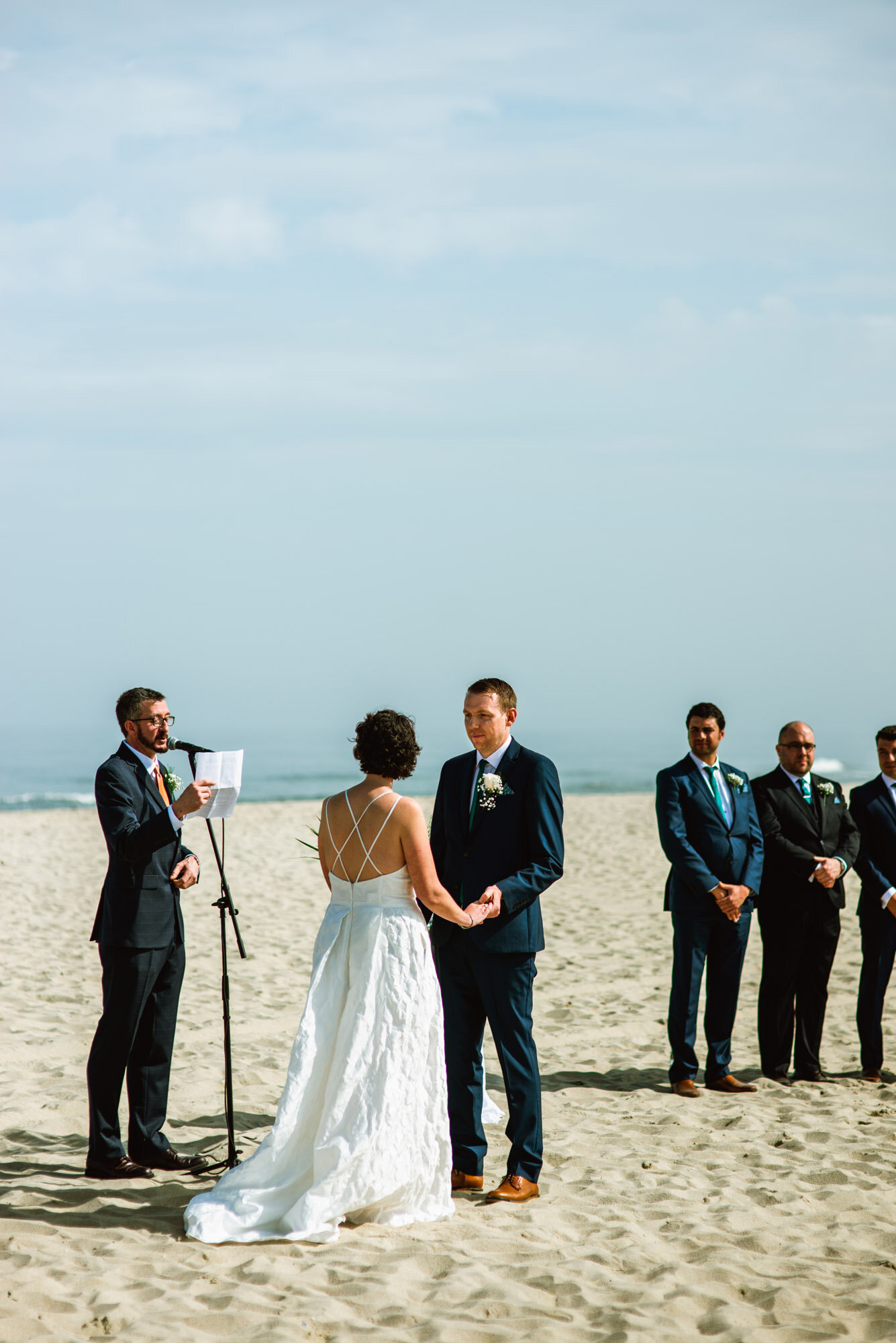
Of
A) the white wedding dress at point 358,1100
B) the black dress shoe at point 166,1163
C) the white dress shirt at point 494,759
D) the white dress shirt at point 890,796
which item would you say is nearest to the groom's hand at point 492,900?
the white wedding dress at point 358,1100

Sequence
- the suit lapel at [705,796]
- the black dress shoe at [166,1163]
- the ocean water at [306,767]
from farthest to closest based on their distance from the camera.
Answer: the ocean water at [306,767]
the suit lapel at [705,796]
the black dress shoe at [166,1163]

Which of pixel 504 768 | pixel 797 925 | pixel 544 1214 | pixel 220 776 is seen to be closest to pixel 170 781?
pixel 220 776

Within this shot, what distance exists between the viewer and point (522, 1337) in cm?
358

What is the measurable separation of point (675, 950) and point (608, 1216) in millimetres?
2220

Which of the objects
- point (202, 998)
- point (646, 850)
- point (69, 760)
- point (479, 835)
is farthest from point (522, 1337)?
point (69, 760)

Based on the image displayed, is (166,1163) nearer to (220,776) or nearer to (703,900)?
(220,776)

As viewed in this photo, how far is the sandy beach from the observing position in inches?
146

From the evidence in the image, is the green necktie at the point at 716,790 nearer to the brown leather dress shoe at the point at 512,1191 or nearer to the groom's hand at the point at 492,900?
the groom's hand at the point at 492,900

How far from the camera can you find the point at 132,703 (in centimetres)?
520

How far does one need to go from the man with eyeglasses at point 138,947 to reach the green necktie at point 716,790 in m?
3.13

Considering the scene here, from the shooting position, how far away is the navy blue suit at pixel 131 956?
5.02 metres

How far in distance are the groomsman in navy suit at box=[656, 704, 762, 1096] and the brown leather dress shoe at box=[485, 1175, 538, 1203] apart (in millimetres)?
2021

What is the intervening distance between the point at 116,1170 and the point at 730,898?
352cm

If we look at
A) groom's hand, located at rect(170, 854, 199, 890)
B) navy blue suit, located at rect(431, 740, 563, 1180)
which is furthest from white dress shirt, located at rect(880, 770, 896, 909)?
groom's hand, located at rect(170, 854, 199, 890)
